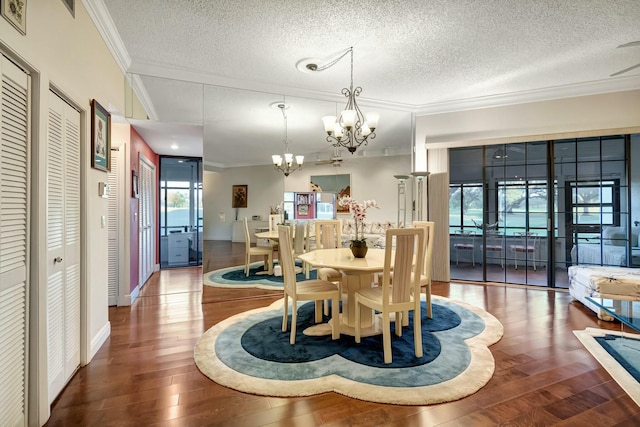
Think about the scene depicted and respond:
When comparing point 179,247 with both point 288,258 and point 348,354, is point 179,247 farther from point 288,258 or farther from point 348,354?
point 348,354

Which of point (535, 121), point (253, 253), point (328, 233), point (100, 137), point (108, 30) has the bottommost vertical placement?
point (253, 253)

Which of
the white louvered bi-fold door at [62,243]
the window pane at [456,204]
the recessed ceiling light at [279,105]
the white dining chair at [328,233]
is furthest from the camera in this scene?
the window pane at [456,204]

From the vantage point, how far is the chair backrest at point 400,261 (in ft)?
7.50

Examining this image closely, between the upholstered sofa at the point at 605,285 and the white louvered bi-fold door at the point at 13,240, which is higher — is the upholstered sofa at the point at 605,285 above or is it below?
below

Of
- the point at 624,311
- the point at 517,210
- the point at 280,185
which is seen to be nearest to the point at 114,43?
the point at 280,185

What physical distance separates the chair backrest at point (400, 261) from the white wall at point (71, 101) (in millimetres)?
2112

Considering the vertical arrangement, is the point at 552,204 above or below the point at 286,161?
below

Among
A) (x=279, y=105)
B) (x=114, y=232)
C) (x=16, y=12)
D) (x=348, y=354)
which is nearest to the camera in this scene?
(x=16, y=12)

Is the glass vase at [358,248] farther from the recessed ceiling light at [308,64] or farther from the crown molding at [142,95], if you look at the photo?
the crown molding at [142,95]

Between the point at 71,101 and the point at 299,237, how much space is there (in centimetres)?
326

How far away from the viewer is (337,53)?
3.29m

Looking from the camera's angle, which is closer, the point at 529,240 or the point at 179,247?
the point at 529,240

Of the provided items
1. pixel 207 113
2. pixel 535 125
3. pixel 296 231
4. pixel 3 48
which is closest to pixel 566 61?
pixel 535 125

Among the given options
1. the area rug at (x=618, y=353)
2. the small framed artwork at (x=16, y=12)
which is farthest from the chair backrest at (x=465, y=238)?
the small framed artwork at (x=16, y=12)
